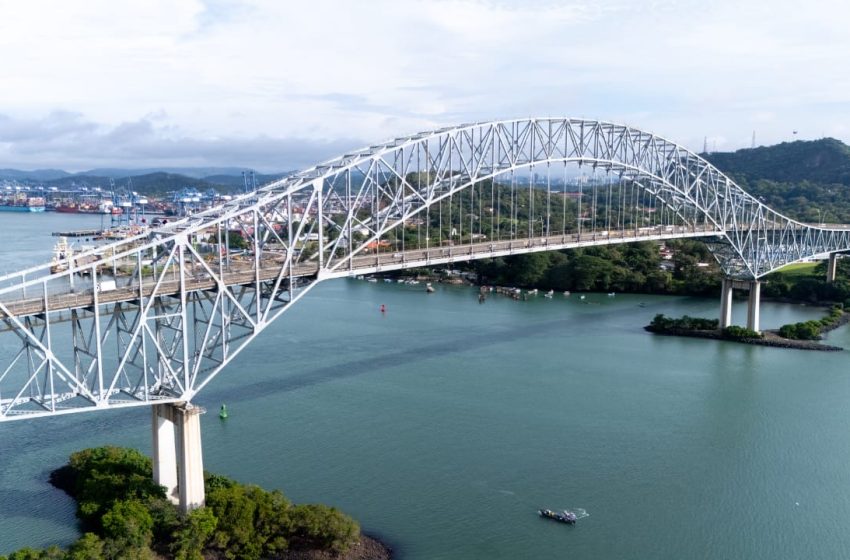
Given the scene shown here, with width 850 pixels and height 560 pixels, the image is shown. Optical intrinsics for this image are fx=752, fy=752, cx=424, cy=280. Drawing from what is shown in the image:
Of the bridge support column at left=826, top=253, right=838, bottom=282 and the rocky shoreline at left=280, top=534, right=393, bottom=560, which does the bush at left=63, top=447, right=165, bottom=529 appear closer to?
the rocky shoreline at left=280, top=534, right=393, bottom=560

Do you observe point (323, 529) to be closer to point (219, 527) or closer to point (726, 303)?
point (219, 527)

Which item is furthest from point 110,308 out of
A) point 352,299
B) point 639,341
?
point 352,299

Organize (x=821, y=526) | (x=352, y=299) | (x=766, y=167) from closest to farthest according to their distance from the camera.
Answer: (x=821, y=526), (x=352, y=299), (x=766, y=167)

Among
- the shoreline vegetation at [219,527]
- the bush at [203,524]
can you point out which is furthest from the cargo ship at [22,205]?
the shoreline vegetation at [219,527]

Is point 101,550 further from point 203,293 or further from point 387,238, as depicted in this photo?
point 387,238

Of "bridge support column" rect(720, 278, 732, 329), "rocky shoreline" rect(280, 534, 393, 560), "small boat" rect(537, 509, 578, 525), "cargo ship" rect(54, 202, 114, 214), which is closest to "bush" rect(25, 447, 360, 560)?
"rocky shoreline" rect(280, 534, 393, 560)

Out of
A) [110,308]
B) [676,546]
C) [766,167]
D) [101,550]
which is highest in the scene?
[766,167]

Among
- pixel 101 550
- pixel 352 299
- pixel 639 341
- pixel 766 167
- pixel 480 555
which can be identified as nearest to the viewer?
pixel 101 550
